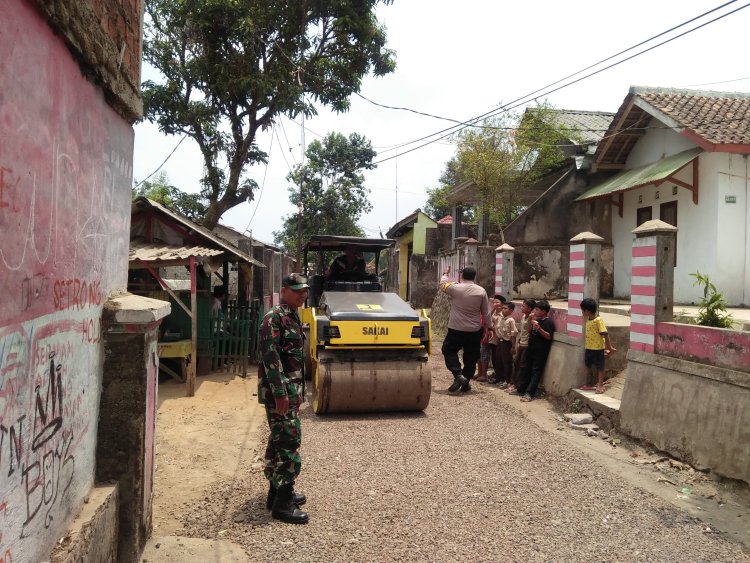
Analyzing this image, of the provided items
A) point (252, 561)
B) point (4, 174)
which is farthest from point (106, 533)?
point (4, 174)

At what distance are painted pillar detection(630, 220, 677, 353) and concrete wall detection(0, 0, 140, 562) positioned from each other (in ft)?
18.2

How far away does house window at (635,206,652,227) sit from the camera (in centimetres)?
1362

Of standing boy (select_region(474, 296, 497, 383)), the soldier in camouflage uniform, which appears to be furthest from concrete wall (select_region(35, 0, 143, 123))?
standing boy (select_region(474, 296, 497, 383))

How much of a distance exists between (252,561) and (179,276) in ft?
69.7

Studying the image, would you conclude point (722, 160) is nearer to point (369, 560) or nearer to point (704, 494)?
point (704, 494)

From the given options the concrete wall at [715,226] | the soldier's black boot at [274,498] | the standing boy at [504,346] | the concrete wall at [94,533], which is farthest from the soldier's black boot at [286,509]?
the concrete wall at [715,226]

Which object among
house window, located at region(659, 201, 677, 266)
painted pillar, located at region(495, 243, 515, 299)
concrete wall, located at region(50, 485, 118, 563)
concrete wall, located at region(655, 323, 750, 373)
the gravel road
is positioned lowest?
the gravel road

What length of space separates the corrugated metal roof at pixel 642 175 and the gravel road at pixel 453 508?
298 inches

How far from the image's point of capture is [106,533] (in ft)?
10.2

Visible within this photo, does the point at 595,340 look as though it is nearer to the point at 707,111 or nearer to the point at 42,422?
the point at 42,422

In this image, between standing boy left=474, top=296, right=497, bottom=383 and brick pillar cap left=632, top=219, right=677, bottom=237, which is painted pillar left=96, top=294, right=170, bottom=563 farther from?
standing boy left=474, top=296, right=497, bottom=383

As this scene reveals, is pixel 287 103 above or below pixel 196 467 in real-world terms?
above

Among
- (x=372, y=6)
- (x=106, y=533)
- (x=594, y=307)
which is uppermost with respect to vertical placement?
(x=372, y=6)

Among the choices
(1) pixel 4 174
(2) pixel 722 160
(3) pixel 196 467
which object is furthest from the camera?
(2) pixel 722 160
